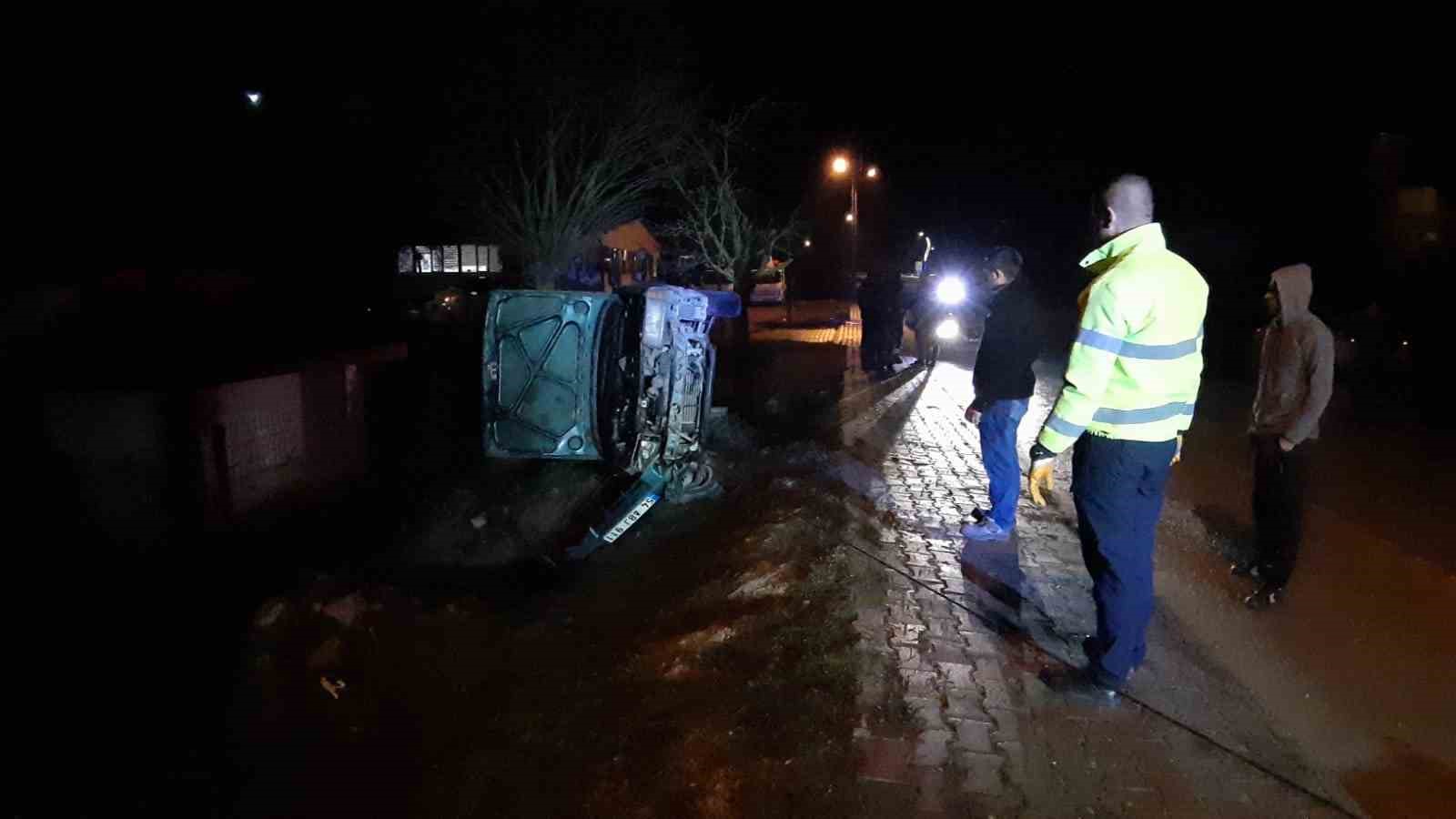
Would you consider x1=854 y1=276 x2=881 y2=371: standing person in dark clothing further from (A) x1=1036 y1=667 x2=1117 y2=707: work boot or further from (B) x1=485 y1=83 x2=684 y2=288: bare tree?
(B) x1=485 y1=83 x2=684 y2=288: bare tree

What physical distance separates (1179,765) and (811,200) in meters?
39.0

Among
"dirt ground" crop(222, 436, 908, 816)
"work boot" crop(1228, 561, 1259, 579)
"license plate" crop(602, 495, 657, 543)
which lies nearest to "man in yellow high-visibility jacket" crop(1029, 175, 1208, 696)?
"dirt ground" crop(222, 436, 908, 816)

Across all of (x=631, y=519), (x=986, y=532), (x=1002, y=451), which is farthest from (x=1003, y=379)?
(x=631, y=519)

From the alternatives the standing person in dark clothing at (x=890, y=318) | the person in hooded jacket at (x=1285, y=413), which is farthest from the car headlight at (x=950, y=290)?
the person in hooded jacket at (x=1285, y=413)

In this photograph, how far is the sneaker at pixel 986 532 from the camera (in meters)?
5.85

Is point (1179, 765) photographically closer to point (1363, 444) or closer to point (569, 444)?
point (569, 444)

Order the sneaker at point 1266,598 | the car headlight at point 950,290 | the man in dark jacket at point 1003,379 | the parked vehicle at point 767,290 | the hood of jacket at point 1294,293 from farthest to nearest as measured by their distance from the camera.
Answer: the parked vehicle at point 767,290, the car headlight at point 950,290, the man in dark jacket at point 1003,379, the sneaker at point 1266,598, the hood of jacket at point 1294,293

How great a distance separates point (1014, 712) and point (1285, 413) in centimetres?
263

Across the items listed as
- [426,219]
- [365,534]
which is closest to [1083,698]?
[365,534]

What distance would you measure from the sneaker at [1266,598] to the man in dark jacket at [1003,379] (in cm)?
145

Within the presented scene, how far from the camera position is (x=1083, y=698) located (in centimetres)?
388

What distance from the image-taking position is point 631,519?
6.96 m

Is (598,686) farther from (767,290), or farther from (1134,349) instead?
(767,290)

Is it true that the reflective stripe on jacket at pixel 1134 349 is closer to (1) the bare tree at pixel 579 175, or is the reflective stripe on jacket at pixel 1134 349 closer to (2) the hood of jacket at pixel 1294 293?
(2) the hood of jacket at pixel 1294 293
